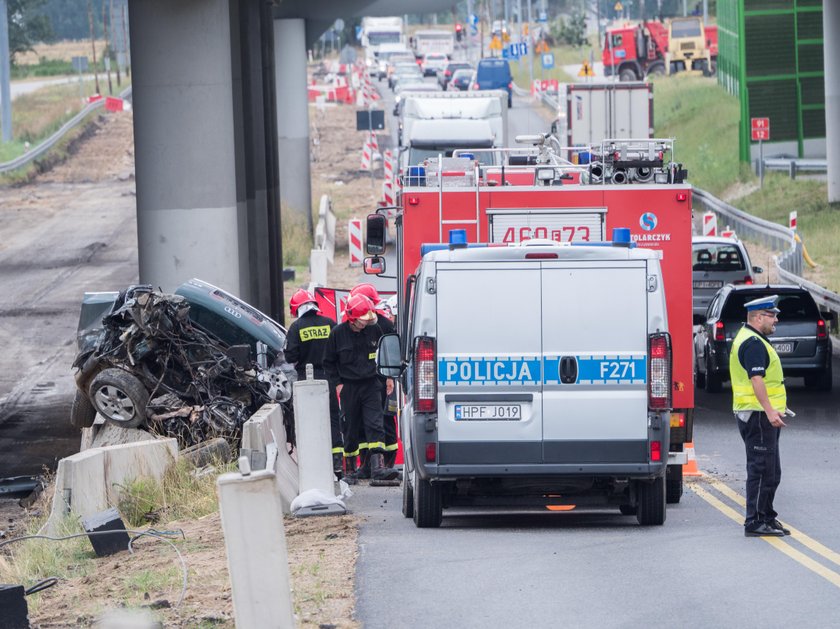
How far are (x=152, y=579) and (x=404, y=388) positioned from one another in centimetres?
372

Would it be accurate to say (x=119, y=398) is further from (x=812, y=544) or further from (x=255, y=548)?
(x=255, y=548)

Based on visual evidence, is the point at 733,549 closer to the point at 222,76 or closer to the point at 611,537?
the point at 611,537

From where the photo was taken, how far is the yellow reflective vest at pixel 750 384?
11422 millimetres

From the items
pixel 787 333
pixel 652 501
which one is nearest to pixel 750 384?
pixel 652 501

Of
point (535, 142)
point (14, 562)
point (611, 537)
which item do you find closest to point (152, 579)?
point (14, 562)

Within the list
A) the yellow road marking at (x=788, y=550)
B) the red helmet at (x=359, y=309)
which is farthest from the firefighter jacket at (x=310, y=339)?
the yellow road marking at (x=788, y=550)

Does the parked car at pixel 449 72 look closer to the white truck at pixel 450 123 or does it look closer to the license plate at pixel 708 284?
the white truck at pixel 450 123

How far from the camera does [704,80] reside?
8688cm

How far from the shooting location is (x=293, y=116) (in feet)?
150

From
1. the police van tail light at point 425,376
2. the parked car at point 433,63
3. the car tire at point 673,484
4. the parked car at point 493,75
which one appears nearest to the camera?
the police van tail light at point 425,376

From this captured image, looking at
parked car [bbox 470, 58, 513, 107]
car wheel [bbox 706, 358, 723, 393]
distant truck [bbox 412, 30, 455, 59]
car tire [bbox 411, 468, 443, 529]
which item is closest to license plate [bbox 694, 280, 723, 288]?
car wheel [bbox 706, 358, 723, 393]

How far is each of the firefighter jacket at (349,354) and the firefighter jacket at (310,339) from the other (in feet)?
1.22

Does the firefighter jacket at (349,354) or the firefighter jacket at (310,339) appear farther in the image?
the firefighter jacket at (310,339)

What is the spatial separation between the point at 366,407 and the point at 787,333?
9553mm
